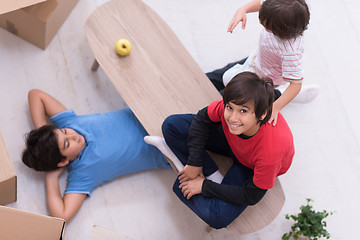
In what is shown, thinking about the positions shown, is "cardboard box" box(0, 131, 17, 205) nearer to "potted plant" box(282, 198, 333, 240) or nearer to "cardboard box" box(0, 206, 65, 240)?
"cardboard box" box(0, 206, 65, 240)

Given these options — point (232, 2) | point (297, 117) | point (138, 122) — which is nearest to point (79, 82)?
point (138, 122)

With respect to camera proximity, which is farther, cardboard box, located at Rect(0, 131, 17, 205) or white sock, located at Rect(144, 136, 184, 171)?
white sock, located at Rect(144, 136, 184, 171)

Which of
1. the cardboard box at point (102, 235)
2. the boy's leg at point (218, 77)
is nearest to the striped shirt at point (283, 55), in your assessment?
the boy's leg at point (218, 77)

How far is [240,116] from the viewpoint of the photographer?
1141mm

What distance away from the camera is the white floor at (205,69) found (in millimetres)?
1624

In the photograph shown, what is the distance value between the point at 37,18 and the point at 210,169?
80 cm

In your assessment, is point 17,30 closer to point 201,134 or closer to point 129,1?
point 129,1

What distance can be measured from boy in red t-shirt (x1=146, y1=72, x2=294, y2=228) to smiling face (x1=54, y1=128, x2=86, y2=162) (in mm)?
311

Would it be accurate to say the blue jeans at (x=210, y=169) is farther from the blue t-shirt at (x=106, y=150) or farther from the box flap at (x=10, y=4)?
the box flap at (x=10, y=4)

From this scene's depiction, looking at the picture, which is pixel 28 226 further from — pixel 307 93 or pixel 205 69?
pixel 307 93

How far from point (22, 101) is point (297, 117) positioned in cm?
111

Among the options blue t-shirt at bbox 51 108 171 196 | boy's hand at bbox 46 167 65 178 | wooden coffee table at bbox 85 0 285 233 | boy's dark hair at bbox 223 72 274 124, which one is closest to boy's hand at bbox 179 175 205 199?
wooden coffee table at bbox 85 0 285 233

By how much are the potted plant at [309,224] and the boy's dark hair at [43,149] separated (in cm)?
89

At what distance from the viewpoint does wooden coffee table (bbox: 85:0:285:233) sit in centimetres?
150
